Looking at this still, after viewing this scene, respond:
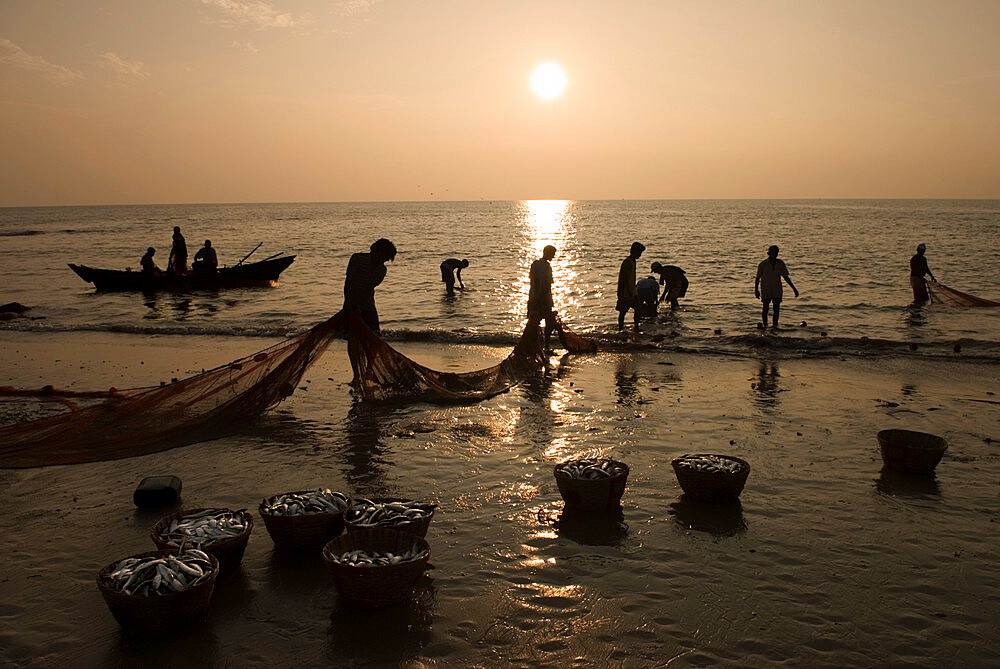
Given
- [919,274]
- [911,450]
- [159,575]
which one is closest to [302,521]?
[159,575]

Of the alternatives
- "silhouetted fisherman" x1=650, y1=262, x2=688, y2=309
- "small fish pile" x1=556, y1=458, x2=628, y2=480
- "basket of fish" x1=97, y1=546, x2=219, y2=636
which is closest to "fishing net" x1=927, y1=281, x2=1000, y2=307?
"silhouetted fisherman" x1=650, y1=262, x2=688, y2=309

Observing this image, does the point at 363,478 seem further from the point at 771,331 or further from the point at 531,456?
the point at 771,331

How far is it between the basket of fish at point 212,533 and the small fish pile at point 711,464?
334 cm

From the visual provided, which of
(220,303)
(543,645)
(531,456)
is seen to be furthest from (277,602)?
(220,303)

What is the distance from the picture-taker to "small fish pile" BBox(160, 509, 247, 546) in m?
4.49

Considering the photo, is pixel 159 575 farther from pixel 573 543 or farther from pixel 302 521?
pixel 573 543

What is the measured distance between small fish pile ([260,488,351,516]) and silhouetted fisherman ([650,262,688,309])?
43.5 ft

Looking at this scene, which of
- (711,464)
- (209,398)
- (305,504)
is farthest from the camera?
(209,398)

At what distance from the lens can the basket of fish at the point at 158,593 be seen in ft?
12.2

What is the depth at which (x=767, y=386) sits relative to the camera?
33.1 feet

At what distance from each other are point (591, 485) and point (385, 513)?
1.55 metres

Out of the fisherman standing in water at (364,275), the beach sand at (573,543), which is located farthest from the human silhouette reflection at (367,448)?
the fisherman standing in water at (364,275)

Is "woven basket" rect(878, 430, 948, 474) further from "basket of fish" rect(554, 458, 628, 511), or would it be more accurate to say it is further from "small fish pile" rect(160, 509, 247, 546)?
"small fish pile" rect(160, 509, 247, 546)

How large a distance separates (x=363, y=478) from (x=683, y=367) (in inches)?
270
